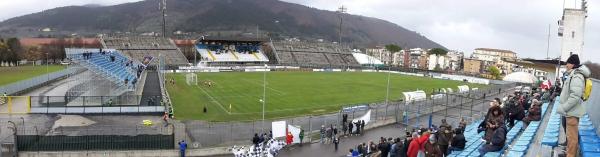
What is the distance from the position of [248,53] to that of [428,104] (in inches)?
2652

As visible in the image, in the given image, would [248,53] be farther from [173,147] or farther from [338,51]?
[173,147]

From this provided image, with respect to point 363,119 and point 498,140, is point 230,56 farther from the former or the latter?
point 498,140

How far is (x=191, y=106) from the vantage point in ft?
119

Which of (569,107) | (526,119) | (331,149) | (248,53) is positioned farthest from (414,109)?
(248,53)

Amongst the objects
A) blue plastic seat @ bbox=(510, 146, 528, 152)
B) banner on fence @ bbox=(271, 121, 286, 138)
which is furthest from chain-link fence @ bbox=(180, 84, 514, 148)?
blue plastic seat @ bbox=(510, 146, 528, 152)

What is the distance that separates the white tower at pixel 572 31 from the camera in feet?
112

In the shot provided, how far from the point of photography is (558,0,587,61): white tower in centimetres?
3403

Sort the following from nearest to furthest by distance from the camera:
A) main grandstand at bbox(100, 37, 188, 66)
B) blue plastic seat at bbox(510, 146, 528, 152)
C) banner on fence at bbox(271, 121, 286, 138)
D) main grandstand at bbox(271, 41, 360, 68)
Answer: blue plastic seat at bbox(510, 146, 528, 152) < banner on fence at bbox(271, 121, 286, 138) < main grandstand at bbox(100, 37, 188, 66) < main grandstand at bbox(271, 41, 360, 68)

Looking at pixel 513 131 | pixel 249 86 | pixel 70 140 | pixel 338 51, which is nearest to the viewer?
pixel 513 131

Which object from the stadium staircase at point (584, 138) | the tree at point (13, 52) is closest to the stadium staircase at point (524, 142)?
the stadium staircase at point (584, 138)

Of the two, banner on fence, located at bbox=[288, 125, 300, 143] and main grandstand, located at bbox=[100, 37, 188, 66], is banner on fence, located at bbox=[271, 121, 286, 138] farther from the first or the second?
main grandstand, located at bbox=[100, 37, 188, 66]

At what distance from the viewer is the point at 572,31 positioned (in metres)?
34.2

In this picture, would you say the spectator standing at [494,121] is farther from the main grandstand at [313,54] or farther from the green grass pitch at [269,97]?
the main grandstand at [313,54]

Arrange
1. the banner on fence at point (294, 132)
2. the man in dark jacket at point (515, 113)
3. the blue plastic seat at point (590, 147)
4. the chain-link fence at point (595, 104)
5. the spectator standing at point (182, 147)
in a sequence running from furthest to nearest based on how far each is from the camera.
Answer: the banner on fence at point (294, 132), the spectator standing at point (182, 147), the man in dark jacket at point (515, 113), the chain-link fence at point (595, 104), the blue plastic seat at point (590, 147)
